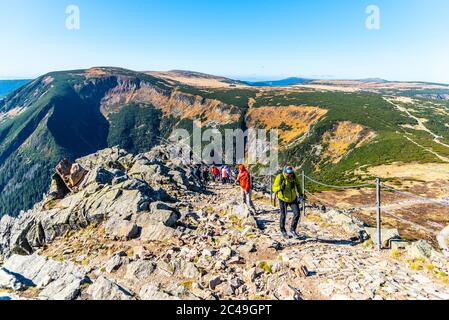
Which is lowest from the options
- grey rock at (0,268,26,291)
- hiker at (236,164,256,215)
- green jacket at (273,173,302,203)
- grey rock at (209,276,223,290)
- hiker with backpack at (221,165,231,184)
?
hiker with backpack at (221,165,231,184)

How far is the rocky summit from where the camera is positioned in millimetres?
8398

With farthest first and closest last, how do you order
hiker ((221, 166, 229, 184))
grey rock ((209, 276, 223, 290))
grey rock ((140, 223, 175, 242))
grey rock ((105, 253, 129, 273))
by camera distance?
1. hiker ((221, 166, 229, 184))
2. grey rock ((140, 223, 175, 242))
3. grey rock ((105, 253, 129, 273))
4. grey rock ((209, 276, 223, 290))

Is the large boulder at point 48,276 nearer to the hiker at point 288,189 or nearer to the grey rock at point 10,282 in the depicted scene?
the grey rock at point 10,282

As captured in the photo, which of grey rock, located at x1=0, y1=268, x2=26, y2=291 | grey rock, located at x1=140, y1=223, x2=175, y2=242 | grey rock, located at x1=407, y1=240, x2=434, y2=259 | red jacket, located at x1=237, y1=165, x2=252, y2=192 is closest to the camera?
grey rock, located at x1=0, y1=268, x2=26, y2=291

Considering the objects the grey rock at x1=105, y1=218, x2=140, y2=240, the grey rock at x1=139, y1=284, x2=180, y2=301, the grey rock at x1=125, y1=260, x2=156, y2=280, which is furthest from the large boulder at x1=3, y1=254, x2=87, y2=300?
the grey rock at x1=105, y1=218, x2=140, y2=240

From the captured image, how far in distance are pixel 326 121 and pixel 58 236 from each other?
123m

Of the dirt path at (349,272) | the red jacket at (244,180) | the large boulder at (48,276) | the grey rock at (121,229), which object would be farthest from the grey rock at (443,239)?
the large boulder at (48,276)

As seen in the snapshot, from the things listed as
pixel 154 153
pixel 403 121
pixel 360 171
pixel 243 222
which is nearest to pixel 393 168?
pixel 360 171

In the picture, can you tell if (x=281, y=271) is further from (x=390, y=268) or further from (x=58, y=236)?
(x=58, y=236)

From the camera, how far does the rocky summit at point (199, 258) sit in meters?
8.40

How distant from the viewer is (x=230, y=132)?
157 m

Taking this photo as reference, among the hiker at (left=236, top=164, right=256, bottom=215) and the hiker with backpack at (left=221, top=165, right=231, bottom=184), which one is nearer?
the hiker at (left=236, top=164, right=256, bottom=215)

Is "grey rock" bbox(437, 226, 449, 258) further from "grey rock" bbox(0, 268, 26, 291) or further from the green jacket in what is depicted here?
"grey rock" bbox(0, 268, 26, 291)

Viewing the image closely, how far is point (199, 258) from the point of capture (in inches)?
407
